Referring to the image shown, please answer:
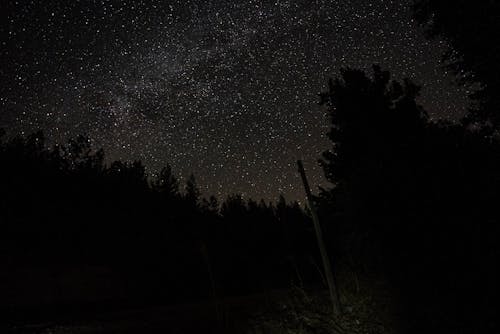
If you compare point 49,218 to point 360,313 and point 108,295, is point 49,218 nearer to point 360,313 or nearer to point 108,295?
point 108,295

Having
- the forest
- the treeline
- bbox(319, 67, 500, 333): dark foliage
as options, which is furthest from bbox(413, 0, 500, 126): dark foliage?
the treeline

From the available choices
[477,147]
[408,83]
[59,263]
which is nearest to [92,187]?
[59,263]

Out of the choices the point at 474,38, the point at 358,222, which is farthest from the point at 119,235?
the point at 474,38

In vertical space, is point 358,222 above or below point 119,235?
below

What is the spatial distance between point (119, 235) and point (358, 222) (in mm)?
25555

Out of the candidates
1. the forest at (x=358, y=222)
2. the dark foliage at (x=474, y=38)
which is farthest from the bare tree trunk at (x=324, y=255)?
the dark foliage at (x=474, y=38)

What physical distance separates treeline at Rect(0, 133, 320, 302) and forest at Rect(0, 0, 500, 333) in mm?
147

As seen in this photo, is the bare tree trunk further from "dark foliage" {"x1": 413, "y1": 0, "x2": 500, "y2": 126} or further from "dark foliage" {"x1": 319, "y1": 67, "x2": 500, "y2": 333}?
"dark foliage" {"x1": 413, "y1": 0, "x2": 500, "y2": 126}

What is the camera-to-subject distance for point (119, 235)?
34.3 m

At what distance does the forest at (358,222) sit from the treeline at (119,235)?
147 millimetres

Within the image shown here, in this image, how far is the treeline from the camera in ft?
95.8

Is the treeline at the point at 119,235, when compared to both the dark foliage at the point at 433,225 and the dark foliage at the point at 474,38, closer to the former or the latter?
the dark foliage at the point at 433,225

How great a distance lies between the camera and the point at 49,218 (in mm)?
30875

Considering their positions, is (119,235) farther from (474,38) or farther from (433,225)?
(474,38)
